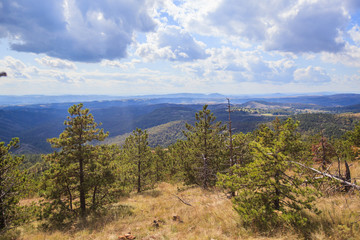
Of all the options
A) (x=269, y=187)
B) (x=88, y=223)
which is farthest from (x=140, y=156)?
(x=269, y=187)

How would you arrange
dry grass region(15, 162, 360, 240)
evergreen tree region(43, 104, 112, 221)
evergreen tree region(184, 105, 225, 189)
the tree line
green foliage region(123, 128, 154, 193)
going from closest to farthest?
dry grass region(15, 162, 360, 240), the tree line, evergreen tree region(43, 104, 112, 221), evergreen tree region(184, 105, 225, 189), green foliage region(123, 128, 154, 193)

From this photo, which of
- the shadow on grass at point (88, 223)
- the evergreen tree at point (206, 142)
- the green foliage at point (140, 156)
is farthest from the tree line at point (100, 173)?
the green foliage at point (140, 156)

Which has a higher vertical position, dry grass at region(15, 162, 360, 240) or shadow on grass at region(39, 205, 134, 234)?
dry grass at region(15, 162, 360, 240)

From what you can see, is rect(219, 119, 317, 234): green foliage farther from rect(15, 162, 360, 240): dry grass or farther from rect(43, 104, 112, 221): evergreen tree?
rect(43, 104, 112, 221): evergreen tree

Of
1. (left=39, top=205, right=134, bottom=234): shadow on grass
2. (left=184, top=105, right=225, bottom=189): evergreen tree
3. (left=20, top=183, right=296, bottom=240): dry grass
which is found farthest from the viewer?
(left=184, top=105, right=225, bottom=189): evergreen tree

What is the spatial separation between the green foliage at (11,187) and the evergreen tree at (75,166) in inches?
56.4

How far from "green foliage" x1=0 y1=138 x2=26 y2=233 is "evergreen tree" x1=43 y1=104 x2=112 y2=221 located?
143 centimetres

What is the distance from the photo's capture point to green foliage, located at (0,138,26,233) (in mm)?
10602

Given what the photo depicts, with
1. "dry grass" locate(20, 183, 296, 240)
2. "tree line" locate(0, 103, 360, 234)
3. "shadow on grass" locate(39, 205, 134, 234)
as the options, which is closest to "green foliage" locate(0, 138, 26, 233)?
"tree line" locate(0, 103, 360, 234)

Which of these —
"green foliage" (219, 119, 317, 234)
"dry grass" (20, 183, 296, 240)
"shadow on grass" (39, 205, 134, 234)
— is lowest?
"shadow on grass" (39, 205, 134, 234)

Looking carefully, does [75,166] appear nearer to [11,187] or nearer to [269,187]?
[11,187]

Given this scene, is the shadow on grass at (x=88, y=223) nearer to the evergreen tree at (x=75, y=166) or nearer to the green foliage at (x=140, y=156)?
the evergreen tree at (x=75, y=166)

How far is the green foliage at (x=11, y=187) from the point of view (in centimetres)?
1060

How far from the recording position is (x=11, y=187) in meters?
11.1
